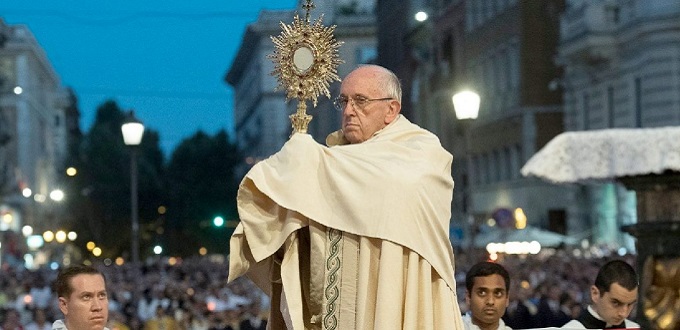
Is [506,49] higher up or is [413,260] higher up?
[506,49]

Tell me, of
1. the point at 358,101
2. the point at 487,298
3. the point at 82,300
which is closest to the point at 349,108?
the point at 358,101

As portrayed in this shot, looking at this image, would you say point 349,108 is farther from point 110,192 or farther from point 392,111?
point 110,192

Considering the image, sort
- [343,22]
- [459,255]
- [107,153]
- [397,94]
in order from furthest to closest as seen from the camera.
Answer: [343,22]
[107,153]
[459,255]
[397,94]

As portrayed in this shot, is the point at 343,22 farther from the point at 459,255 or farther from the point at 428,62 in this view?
the point at 459,255

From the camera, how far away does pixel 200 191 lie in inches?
3268

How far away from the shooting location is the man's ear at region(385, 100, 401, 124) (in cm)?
600

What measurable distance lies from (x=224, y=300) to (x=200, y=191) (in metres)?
58.0

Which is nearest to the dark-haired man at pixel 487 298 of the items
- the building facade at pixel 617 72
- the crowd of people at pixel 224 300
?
the crowd of people at pixel 224 300

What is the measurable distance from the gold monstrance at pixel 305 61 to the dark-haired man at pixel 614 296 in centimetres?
264

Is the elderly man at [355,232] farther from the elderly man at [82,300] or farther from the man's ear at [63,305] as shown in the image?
the man's ear at [63,305]

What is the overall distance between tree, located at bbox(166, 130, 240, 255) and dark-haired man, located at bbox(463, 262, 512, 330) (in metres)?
71.7

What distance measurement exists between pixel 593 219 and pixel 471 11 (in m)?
15.6

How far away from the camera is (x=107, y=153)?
264 feet

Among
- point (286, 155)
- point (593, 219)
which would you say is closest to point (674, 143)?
point (286, 155)
